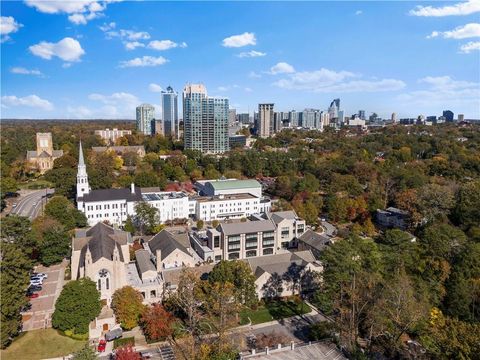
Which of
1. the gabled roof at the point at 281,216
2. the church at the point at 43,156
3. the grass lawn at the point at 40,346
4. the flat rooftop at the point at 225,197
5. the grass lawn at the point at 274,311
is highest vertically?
the church at the point at 43,156

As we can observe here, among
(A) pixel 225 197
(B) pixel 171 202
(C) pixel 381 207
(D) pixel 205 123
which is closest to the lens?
(B) pixel 171 202

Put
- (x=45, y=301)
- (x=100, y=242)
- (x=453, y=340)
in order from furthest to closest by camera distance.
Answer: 1. (x=100, y=242)
2. (x=45, y=301)
3. (x=453, y=340)

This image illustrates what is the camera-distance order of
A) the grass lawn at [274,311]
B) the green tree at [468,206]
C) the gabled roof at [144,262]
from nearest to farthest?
the grass lawn at [274,311] < the gabled roof at [144,262] < the green tree at [468,206]

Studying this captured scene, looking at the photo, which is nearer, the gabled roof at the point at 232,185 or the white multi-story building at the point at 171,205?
the white multi-story building at the point at 171,205

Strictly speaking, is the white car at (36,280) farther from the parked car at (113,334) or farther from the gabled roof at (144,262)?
the parked car at (113,334)

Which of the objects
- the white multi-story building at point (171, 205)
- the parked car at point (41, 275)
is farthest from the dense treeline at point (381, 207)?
the parked car at point (41, 275)

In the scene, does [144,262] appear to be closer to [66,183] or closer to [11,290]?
[11,290]

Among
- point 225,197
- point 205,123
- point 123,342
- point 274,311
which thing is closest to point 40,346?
point 123,342

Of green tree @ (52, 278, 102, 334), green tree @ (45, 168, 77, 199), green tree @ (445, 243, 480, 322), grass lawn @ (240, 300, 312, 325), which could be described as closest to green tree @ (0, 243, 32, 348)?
green tree @ (52, 278, 102, 334)
